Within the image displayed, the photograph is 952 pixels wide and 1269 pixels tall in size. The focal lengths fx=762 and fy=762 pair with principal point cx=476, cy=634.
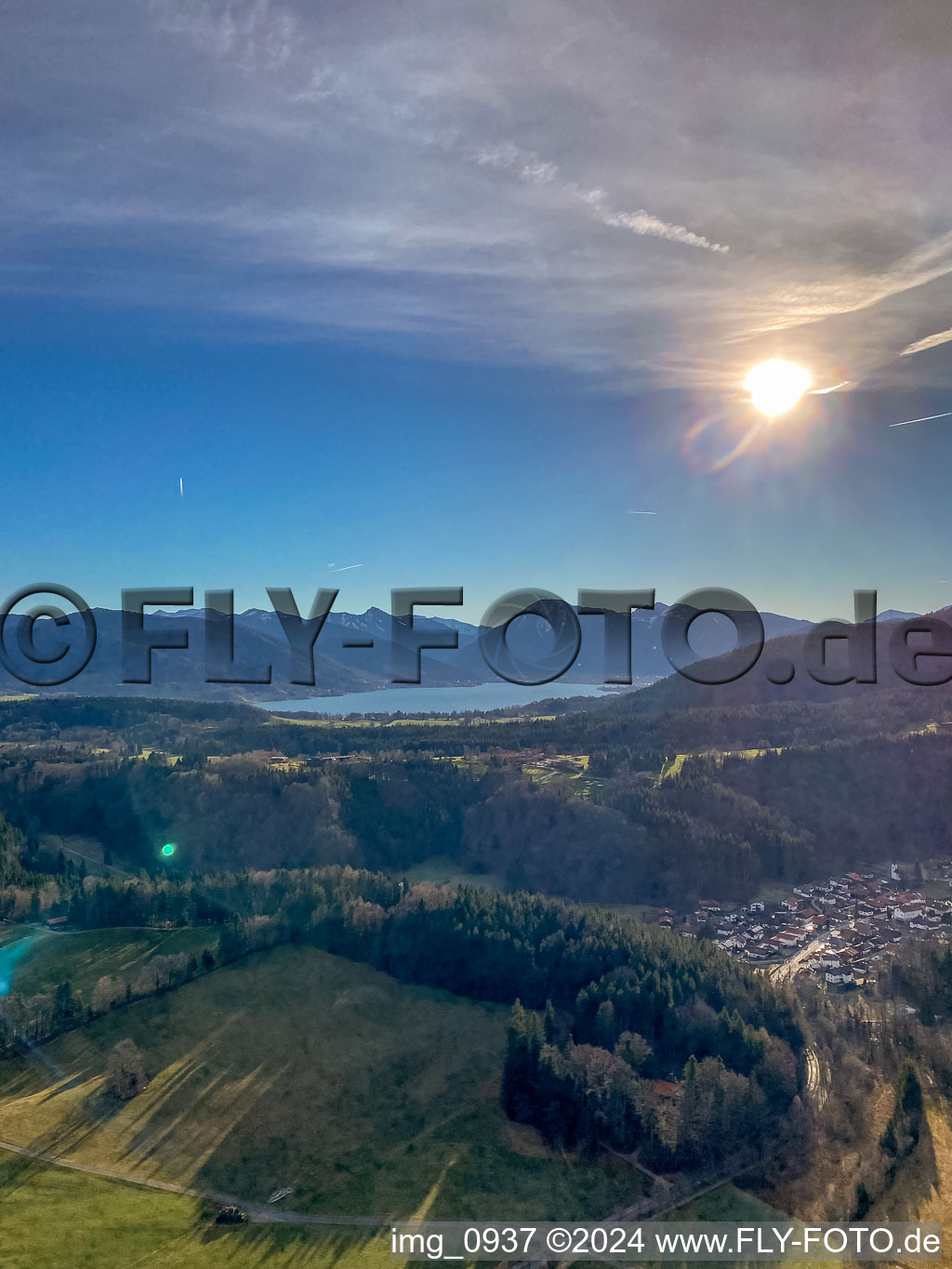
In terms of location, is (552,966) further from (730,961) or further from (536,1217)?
(536,1217)

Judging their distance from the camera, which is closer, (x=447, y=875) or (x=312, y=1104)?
(x=312, y=1104)

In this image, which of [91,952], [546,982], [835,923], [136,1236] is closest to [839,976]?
[835,923]

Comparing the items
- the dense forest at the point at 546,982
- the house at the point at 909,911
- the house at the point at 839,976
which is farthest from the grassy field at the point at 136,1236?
the house at the point at 909,911

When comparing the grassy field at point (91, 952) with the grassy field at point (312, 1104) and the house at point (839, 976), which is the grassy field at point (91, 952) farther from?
the house at point (839, 976)

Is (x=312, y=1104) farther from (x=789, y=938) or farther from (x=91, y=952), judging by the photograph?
(x=789, y=938)

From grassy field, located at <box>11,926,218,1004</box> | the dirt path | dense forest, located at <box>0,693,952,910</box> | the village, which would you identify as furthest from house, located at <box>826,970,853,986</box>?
grassy field, located at <box>11,926,218,1004</box>

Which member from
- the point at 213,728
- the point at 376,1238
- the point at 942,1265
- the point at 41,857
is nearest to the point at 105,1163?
the point at 376,1238
